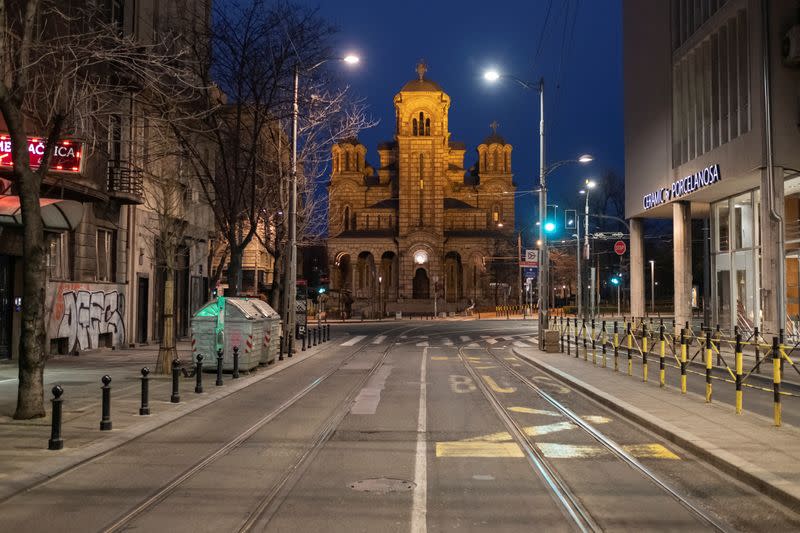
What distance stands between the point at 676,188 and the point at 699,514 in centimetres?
2855

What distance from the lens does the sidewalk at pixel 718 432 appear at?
7750 mm

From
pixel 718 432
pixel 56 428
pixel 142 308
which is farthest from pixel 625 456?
pixel 142 308

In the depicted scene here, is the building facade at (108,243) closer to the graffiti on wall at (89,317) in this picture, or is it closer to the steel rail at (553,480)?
the graffiti on wall at (89,317)

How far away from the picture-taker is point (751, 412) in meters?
12.4

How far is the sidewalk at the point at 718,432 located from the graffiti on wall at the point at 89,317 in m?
15.9

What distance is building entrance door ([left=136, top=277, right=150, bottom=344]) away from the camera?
1193 inches

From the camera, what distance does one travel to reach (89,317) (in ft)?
84.6

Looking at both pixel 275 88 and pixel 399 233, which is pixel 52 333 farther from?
pixel 399 233

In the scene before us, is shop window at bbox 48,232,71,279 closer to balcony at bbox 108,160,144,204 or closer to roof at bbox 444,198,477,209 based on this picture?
balcony at bbox 108,160,144,204

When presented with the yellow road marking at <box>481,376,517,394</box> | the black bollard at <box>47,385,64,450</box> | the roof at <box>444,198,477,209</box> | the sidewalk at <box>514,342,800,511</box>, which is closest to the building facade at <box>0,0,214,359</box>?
the yellow road marking at <box>481,376,517,394</box>

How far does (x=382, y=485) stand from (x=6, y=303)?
17566 mm

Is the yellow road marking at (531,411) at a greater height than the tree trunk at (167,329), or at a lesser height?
lesser

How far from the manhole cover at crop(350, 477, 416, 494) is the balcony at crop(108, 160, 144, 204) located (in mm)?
20310

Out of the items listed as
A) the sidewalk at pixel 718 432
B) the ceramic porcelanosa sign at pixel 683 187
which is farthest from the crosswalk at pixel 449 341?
the sidewalk at pixel 718 432
